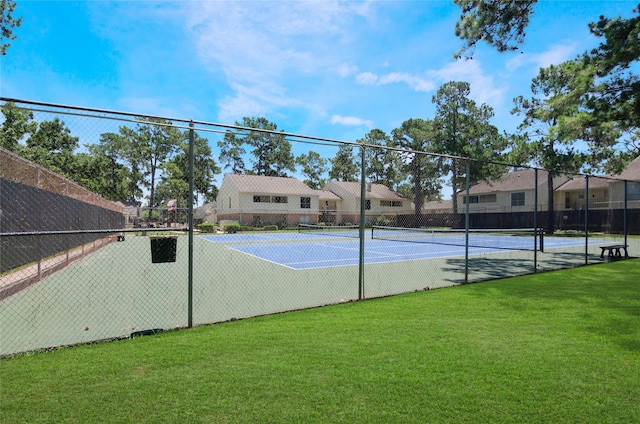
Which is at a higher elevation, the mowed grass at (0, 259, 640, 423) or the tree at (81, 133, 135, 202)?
the tree at (81, 133, 135, 202)

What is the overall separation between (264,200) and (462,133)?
1608 inches

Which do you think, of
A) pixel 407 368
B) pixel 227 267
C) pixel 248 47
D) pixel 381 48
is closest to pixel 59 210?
pixel 227 267

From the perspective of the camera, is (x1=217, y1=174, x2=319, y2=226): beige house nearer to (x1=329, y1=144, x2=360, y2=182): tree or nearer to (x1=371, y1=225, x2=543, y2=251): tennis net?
(x1=329, y1=144, x2=360, y2=182): tree

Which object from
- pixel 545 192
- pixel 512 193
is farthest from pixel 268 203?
pixel 545 192

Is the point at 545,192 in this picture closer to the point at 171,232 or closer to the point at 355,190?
the point at 355,190

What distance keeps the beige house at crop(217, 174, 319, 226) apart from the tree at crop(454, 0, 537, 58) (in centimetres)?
878

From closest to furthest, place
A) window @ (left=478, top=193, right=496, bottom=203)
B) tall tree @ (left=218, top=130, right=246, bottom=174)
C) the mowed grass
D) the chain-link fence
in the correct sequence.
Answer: the mowed grass, the chain-link fence, tall tree @ (left=218, top=130, right=246, bottom=174), window @ (left=478, top=193, right=496, bottom=203)

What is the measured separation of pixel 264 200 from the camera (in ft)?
17.9

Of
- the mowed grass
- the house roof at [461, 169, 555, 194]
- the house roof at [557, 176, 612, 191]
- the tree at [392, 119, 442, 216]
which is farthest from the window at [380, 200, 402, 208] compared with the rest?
the house roof at [557, 176, 612, 191]

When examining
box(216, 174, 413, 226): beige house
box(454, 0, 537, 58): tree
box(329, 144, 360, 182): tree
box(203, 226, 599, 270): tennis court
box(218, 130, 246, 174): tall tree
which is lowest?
box(203, 226, 599, 270): tennis court

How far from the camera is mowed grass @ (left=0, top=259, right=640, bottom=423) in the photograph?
8.47ft

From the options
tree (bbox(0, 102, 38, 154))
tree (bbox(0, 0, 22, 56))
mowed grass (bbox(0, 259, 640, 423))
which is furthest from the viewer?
tree (bbox(0, 0, 22, 56))

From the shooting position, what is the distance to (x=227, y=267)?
34.7 feet

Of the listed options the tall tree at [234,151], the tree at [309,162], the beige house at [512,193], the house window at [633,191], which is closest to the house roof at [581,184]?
the beige house at [512,193]
